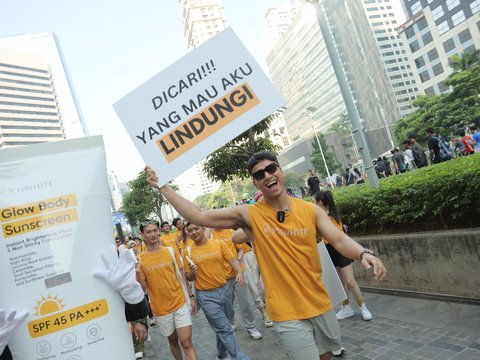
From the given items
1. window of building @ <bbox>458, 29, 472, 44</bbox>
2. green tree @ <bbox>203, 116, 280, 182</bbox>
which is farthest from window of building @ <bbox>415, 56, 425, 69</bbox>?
green tree @ <bbox>203, 116, 280, 182</bbox>

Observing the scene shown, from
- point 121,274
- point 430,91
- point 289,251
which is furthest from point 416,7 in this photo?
point 121,274

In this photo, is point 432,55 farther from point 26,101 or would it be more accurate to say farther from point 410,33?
point 26,101

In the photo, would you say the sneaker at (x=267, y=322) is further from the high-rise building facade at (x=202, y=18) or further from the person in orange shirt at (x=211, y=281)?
the high-rise building facade at (x=202, y=18)

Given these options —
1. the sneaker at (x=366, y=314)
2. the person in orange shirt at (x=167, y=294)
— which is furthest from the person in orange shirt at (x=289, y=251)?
the sneaker at (x=366, y=314)

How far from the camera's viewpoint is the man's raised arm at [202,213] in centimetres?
281

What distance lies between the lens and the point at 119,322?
2281 millimetres

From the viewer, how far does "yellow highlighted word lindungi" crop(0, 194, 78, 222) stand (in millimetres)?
2150

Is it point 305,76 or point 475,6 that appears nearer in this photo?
point 475,6

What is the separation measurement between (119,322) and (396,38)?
461 feet

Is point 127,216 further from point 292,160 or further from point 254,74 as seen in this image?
point 292,160

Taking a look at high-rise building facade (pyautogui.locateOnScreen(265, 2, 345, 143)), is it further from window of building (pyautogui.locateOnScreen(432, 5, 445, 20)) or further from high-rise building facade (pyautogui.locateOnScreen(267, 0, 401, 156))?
window of building (pyautogui.locateOnScreen(432, 5, 445, 20))

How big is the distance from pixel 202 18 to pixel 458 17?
108022 mm

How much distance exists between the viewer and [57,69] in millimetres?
161750

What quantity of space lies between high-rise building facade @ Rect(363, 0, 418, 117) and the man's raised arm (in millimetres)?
120911
